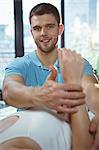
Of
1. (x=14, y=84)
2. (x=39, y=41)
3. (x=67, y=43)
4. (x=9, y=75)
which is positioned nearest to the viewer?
(x=14, y=84)

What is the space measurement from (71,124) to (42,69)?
27.6 inches

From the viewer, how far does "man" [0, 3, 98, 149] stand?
81cm

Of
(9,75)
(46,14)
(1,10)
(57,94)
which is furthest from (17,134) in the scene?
(1,10)

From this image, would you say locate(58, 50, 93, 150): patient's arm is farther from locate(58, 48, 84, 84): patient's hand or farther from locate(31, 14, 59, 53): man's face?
locate(31, 14, 59, 53): man's face

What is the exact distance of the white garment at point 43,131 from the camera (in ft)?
2.51

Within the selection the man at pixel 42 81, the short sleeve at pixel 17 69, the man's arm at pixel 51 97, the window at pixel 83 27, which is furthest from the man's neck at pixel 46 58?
the window at pixel 83 27

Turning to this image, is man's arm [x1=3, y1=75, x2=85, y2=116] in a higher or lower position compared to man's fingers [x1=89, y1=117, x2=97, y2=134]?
higher

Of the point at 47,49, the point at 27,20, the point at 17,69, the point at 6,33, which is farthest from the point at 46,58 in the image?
the point at 6,33

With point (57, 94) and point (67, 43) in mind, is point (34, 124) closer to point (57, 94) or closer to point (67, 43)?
point (57, 94)

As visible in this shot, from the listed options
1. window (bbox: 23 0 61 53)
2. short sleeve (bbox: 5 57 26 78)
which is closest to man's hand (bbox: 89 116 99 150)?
short sleeve (bbox: 5 57 26 78)

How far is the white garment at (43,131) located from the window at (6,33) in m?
3.69

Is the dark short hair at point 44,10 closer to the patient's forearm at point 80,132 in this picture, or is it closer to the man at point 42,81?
the man at point 42,81

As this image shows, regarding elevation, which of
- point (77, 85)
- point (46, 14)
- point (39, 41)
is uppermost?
point (46, 14)

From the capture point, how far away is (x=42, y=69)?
1507 millimetres
